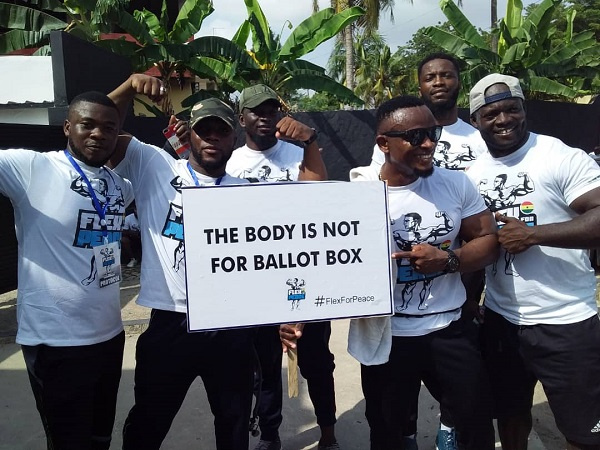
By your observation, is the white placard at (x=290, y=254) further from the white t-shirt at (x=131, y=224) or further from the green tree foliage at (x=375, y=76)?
the green tree foliage at (x=375, y=76)

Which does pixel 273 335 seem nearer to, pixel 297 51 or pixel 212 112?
pixel 212 112

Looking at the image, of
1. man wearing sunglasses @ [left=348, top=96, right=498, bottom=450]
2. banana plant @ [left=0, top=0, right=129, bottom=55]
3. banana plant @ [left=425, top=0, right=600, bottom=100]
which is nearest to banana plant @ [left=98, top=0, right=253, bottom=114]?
banana plant @ [left=0, top=0, right=129, bottom=55]

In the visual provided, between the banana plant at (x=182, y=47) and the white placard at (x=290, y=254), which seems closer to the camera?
the white placard at (x=290, y=254)

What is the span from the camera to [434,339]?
2211 mm

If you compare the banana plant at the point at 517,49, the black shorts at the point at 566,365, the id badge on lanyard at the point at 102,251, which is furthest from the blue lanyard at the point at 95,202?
the banana plant at the point at 517,49

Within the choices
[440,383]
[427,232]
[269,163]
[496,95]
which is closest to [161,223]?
[269,163]

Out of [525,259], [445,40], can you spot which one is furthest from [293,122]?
[445,40]

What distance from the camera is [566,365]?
2.29 m

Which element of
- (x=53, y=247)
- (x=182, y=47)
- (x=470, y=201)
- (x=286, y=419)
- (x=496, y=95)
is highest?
(x=182, y=47)

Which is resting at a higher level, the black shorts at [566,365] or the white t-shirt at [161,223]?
the white t-shirt at [161,223]

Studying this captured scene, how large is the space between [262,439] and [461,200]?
1.98 m

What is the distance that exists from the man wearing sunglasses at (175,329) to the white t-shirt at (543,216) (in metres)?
1.26

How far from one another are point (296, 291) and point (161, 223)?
26.2 inches

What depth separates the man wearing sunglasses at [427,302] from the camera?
2188mm
